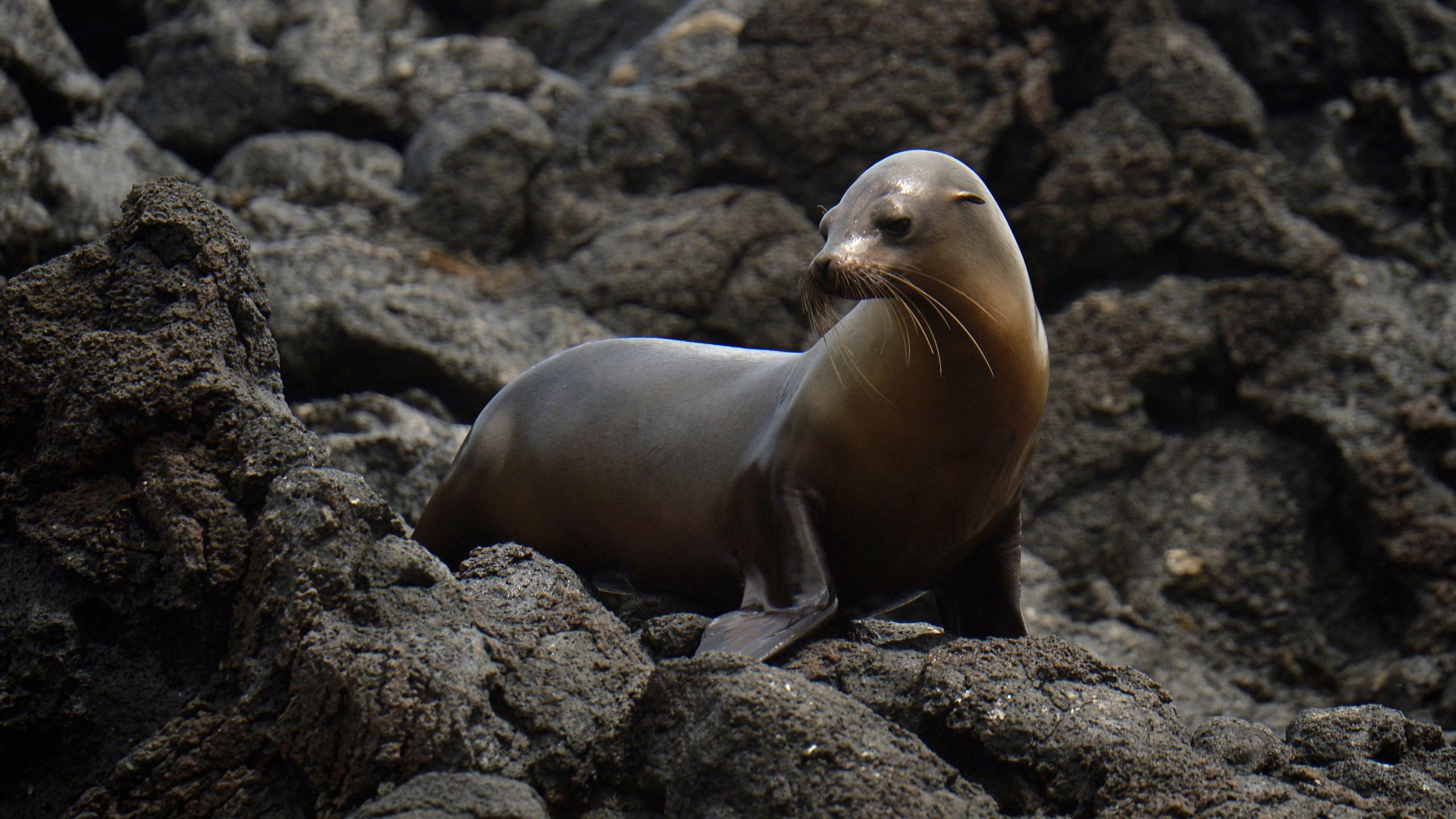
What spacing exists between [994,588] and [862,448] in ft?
2.34

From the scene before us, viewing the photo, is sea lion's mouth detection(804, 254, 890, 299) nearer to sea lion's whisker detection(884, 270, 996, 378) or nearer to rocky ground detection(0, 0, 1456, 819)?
sea lion's whisker detection(884, 270, 996, 378)

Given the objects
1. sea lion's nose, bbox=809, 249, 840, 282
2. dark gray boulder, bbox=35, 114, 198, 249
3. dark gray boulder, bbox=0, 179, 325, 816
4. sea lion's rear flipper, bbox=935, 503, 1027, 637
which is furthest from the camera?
dark gray boulder, bbox=35, 114, 198, 249

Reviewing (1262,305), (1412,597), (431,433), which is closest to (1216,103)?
(1262,305)

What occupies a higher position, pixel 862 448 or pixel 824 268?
pixel 824 268

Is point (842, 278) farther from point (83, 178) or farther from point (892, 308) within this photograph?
point (83, 178)

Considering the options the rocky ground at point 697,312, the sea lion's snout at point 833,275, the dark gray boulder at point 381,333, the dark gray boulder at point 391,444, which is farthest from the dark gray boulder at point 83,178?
the sea lion's snout at point 833,275

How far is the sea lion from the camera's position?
3348 millimetres

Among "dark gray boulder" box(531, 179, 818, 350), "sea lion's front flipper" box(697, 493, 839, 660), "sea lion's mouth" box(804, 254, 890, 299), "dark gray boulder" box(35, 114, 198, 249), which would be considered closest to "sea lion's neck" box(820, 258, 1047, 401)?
"sea lion's mouth" box(804, 254, 890, 299)

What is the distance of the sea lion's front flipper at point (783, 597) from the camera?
10.2 feet

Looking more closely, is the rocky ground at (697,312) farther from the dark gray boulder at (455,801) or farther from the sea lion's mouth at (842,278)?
the sea lion's mouth at (842,278)

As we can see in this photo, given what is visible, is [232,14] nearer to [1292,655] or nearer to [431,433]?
[431,433]

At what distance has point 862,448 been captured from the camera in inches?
135

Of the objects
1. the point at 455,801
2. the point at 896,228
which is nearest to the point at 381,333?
the point at 896,228

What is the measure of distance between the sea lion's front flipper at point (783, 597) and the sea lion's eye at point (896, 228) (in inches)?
28.7
